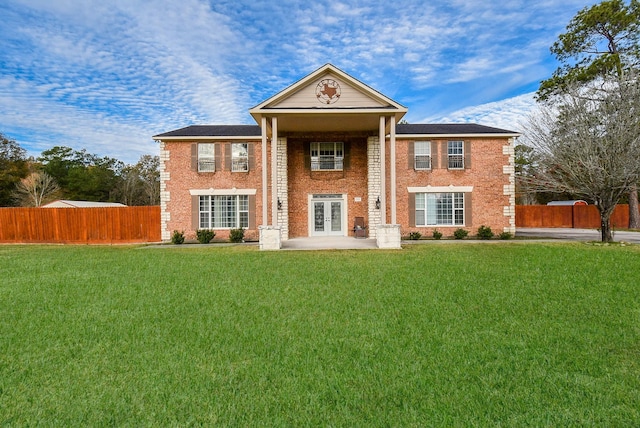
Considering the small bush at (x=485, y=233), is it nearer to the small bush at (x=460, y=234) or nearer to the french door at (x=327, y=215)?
the small bush at (x=460, y=234)

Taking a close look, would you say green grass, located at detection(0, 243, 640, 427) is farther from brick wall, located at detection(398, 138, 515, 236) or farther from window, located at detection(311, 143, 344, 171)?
window, located at detection(311, 143, 344, 171)

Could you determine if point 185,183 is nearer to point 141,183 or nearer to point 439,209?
point 439,209

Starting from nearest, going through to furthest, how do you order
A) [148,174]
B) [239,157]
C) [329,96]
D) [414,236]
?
[329,96] < [414,236] < [239,157] < [148,174]

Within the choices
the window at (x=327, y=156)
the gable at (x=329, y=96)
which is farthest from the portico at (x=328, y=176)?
the gable at (x=329, y=96)

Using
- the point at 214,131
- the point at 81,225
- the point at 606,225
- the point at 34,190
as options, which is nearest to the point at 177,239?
the point at 214,131

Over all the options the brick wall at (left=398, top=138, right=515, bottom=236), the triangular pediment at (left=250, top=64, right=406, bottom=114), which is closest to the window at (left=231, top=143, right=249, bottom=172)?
the triangular pediment at (left=250, top=64, right=406, bottom=114)

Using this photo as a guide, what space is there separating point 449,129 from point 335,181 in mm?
6935

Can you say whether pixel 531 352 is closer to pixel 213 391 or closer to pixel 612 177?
pixel 213 391

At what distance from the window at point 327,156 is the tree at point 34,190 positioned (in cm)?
4037

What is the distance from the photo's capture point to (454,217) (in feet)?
66.4

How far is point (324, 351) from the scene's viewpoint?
4.39 m

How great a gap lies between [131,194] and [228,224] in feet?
134

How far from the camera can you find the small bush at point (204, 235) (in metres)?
18.9

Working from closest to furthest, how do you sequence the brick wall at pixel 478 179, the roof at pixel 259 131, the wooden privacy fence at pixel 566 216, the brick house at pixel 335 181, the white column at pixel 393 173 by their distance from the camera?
1. the white column at pixel 393 173
2. the brick house at pixel 335 181
3. the roof at pixel 259 131
4. the brick wall at pixel 478 179
5. the wooden privacy fence at pixel 566 216
